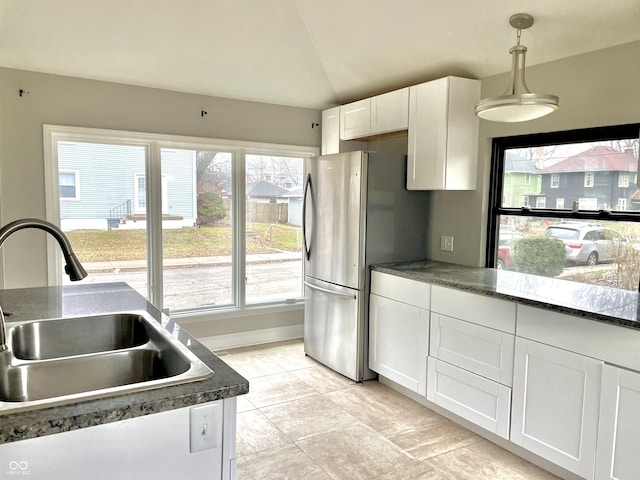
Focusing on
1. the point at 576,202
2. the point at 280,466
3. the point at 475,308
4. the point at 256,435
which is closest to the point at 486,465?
the point at 475,308

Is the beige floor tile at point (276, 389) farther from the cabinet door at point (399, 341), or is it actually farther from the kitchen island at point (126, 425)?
the kitchen island at point (126, 425)

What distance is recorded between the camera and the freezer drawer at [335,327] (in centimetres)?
366

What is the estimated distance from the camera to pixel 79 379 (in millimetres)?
1588

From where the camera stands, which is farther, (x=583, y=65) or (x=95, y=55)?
(x=95, y=55)

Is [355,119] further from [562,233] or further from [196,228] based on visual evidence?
[562,233]

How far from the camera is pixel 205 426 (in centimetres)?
124

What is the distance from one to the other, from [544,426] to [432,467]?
2.02ft

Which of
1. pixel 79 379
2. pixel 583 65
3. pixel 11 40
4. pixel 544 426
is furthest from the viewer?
pixel 11 40

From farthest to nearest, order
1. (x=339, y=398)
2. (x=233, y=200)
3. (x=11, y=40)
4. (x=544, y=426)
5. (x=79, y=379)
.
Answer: (x=233, y=200)
(x=339, y=398)
(x=11, y=40)
(x=544, y=426)
(x=79, y=379)

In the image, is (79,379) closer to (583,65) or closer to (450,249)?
(450,249)

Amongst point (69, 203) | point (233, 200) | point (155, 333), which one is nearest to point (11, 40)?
point (69, 203)

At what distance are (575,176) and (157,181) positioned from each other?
3125mm

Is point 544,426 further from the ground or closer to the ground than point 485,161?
closer to the ground

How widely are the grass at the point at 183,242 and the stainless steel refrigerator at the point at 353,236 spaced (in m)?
0.71
